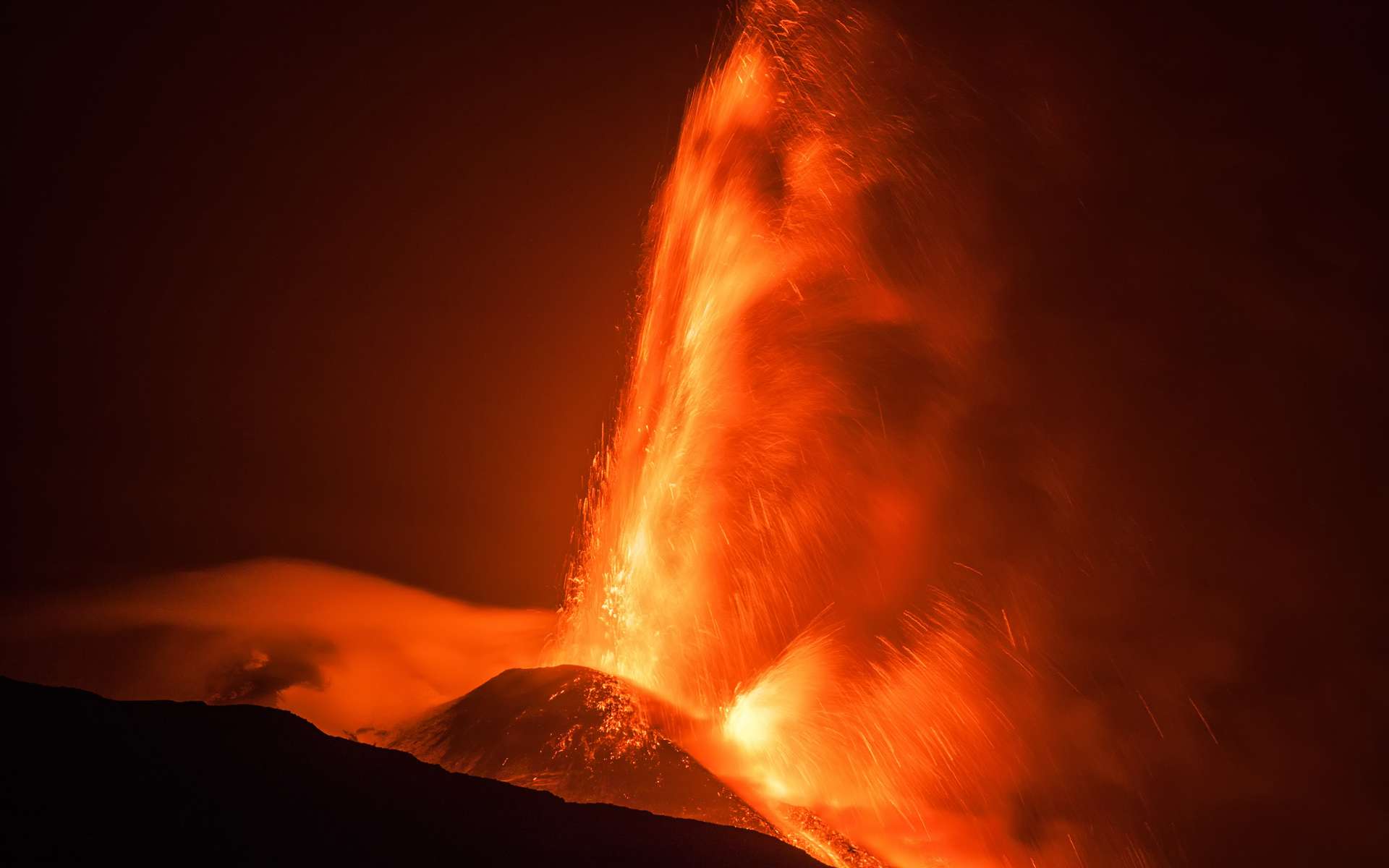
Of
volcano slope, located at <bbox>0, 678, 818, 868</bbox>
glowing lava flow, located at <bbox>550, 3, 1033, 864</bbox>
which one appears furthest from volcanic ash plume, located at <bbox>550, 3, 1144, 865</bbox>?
volcano slope, located at <bbox>0, 678, 818, 868</bbox>

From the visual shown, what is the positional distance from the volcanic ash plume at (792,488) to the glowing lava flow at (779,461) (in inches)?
1.0

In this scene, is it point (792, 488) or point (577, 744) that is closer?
point (577, 744)

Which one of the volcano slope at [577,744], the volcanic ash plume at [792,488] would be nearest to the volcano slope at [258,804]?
the volcano slope at [577,744]

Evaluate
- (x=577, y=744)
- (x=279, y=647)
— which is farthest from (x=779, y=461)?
(x=279, y=647)

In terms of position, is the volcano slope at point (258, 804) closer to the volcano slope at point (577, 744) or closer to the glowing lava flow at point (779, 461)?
the volcano slope at point (577, 744)

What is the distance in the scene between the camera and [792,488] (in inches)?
414

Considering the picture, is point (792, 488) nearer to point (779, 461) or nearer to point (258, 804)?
point (779, 461)

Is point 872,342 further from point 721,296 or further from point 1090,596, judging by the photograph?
point 1090,596

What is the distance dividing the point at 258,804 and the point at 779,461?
669 centimetres

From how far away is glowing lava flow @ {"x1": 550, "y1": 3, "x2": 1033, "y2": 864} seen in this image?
9.40 meters

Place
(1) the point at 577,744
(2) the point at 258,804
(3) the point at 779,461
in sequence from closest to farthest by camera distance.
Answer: (2) the point at 258,804 → (1) the point at 577,744 → (3) the point at 779,461

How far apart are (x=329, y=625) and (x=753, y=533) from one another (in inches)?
225

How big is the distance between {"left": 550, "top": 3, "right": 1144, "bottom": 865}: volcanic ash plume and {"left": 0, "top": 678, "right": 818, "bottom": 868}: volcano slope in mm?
3277

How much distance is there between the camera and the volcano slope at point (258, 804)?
4.27 m
